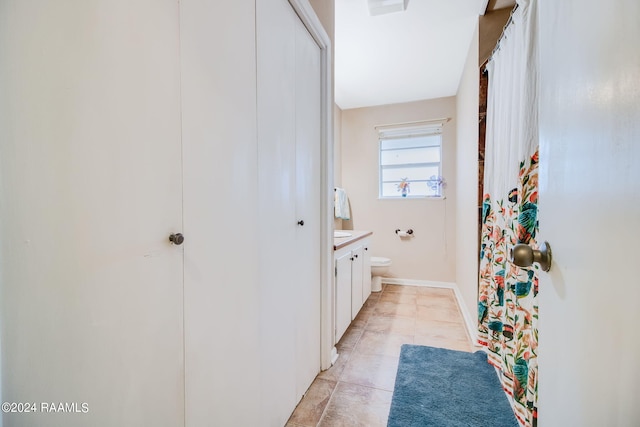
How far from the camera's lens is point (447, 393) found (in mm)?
1641

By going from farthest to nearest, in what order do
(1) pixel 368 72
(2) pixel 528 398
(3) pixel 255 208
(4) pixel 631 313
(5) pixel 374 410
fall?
(1) pixel 368 72 → (5) pixel 374 410 → (2) pixel 528 398 → (3) pixel 255 208 → (4) pixel 631 313

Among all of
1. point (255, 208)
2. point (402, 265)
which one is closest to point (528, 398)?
point (255, 208)

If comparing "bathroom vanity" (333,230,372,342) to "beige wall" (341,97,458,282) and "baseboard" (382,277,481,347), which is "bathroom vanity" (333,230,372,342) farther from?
"beige wall" (341,97,458,282)

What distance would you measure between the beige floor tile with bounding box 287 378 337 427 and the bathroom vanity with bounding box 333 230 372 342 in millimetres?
395

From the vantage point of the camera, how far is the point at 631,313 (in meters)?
0.40

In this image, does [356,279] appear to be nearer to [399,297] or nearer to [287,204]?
[399,297]

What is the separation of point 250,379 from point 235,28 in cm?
132

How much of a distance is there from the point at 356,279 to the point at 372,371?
32.5 inches

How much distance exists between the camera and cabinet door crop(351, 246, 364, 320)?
2464mm

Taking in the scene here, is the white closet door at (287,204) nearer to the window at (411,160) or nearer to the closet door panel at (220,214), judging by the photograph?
the closet door panel at (220,214)

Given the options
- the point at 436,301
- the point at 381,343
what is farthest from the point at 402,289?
the point at 381,343

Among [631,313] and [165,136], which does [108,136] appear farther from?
[631,313]

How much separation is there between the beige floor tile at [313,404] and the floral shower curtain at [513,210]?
97 centimetres

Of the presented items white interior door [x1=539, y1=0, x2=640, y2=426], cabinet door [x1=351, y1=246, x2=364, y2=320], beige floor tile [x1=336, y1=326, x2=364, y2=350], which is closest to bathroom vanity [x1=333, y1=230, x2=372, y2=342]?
cabinet door [x1=351, y1=246, x2=364, y2=320]
